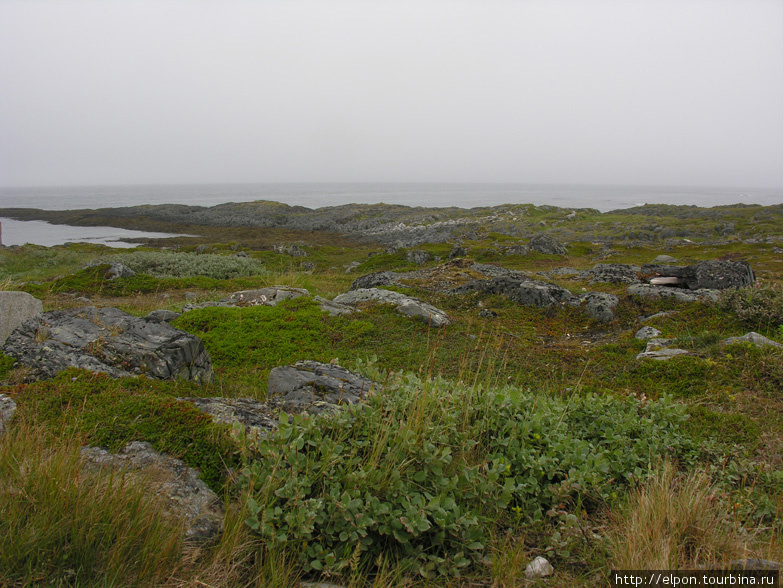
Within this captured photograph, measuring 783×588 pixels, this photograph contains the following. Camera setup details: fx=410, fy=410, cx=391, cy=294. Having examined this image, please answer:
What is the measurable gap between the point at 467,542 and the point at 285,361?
6085 millimetres

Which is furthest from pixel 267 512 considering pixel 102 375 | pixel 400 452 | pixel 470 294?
pixel 470 294

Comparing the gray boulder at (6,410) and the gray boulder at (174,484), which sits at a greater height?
the gray boulder at (6,410)

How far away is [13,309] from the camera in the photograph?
7.35m

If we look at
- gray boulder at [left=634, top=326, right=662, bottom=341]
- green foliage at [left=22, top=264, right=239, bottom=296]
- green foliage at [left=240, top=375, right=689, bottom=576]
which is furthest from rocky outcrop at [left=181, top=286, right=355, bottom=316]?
green foliage at [left=240, top=375, right=689, bottom=576]

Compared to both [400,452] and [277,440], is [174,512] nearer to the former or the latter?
[277,440]

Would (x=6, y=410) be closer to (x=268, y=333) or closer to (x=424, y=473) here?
(x=424, y=473)

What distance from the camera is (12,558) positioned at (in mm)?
2180

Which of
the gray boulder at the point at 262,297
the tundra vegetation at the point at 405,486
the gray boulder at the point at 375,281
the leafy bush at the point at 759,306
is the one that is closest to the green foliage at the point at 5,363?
the tundra vegetation at the point at 405,486

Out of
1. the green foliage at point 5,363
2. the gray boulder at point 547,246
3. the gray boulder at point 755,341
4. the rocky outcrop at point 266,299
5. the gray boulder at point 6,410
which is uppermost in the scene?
the gray boulder at point 547,246

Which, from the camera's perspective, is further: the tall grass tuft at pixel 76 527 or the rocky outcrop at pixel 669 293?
the rocky outcrop at pixel 669 293

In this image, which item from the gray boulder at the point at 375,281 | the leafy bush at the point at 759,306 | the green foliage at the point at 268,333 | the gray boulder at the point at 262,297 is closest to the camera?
the green foliage at the point at 268,333

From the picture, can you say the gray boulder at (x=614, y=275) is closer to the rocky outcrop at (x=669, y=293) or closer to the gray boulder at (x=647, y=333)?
the rocky outcrop at (x=669, y=293)

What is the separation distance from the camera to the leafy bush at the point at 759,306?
8.73 m

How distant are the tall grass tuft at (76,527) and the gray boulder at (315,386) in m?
1.69
